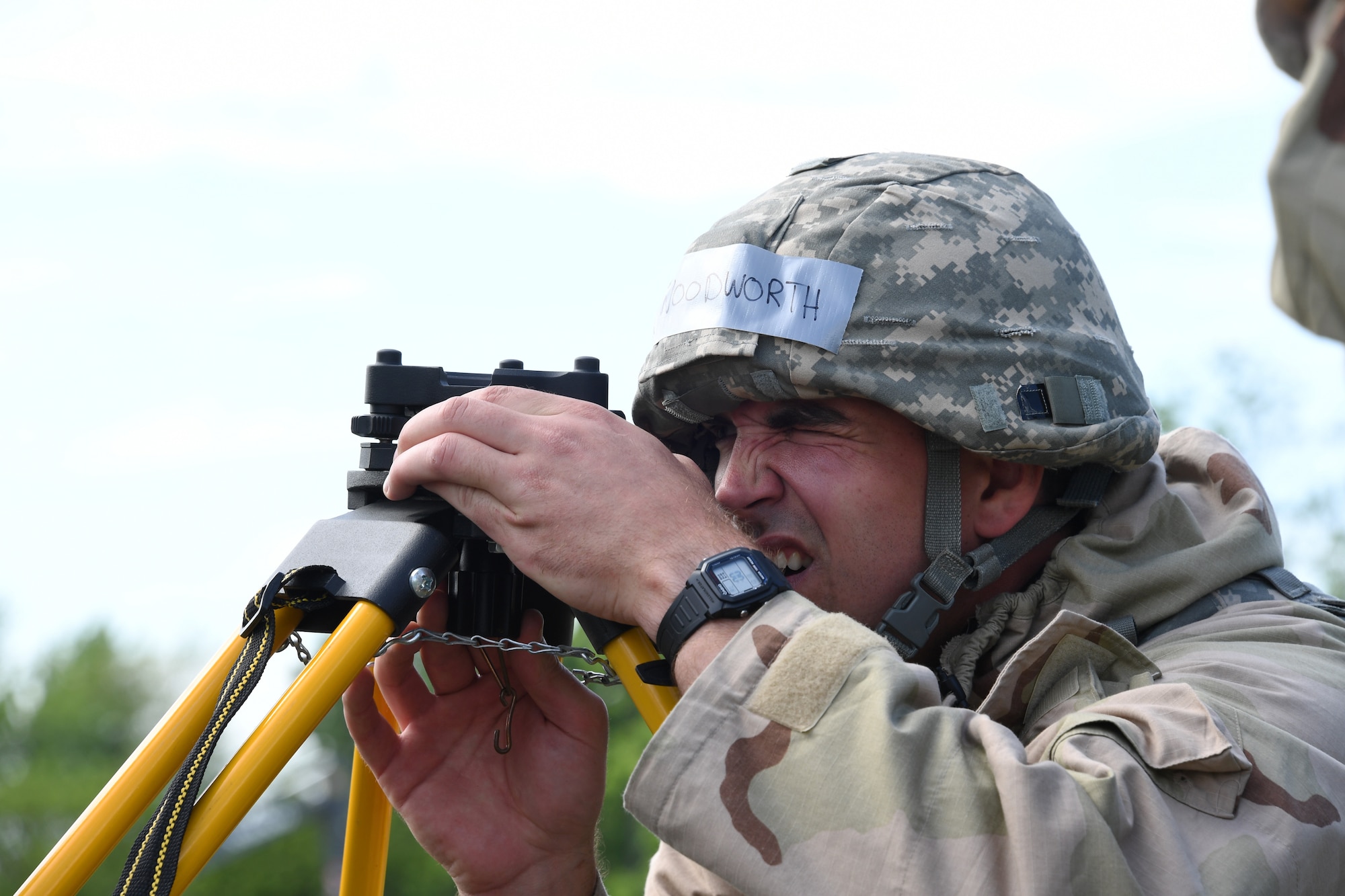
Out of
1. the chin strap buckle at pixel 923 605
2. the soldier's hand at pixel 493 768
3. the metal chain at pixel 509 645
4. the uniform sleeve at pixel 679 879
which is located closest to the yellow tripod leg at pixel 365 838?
the soldier's hand at pixel 493 768

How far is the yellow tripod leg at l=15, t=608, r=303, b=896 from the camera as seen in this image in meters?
1.53

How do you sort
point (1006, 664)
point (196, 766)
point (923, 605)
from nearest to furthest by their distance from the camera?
1. point (196, 766)
2. point (1006, 664)
3. point (923, 605)

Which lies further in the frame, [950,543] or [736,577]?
[950,543]

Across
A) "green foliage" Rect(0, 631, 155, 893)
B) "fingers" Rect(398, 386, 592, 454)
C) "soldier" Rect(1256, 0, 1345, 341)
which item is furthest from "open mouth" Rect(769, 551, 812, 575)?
"green foliage" Rect(0, 631, 155, 893)

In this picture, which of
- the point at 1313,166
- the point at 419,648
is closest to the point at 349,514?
the point at 419,648

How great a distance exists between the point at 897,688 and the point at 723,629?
28 cm

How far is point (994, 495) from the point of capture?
2658mm

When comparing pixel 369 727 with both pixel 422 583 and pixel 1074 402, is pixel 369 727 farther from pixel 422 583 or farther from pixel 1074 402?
pixel 1074 402

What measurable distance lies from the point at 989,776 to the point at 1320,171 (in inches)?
38.3

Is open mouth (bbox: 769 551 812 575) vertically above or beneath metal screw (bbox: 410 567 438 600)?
beneath

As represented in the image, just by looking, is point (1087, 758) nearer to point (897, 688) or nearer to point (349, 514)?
point (897, 688)

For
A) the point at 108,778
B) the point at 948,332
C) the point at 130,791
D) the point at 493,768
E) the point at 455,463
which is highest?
the point at 948,332

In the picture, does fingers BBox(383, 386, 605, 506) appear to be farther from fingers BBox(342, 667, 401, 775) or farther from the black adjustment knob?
fingers BBox(342, 667, 401, 775)

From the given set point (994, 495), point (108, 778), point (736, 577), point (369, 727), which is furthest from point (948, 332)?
point (108, 778)
